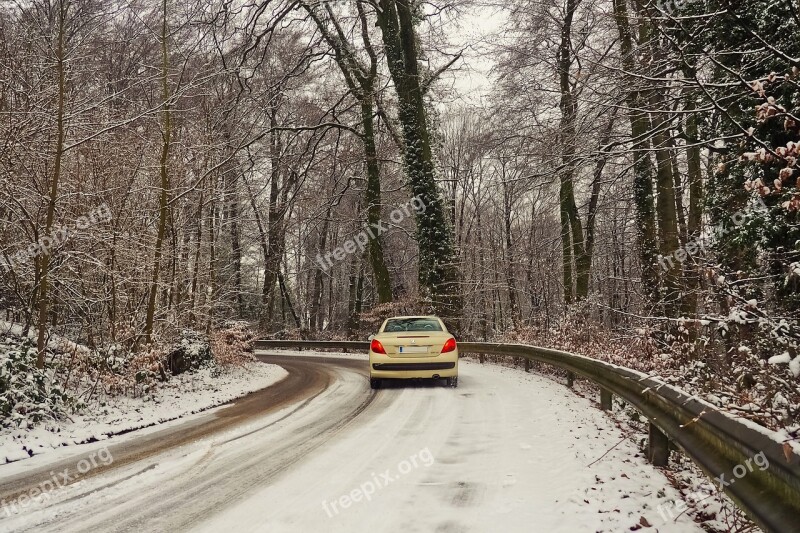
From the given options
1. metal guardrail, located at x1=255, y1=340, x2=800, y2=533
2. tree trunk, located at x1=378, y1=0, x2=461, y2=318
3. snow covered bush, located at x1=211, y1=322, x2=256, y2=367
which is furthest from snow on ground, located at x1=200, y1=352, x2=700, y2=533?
tree trunk, located at x1=378, y1=0, x2=461, y2=318

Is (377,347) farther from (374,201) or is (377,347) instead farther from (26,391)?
(374,201)

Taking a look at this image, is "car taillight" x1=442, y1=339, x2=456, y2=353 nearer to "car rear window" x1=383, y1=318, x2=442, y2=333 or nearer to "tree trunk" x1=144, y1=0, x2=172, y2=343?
"car rear window" x1=383, y1=318, x2=442, y2=333

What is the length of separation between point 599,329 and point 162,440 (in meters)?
10.5

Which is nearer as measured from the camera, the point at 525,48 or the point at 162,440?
the point at 162,440

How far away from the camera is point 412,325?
12.0m

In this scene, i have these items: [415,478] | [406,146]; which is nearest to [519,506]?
[415,478]

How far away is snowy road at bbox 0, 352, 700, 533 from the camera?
403 centimetres

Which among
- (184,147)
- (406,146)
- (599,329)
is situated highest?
(406,146)

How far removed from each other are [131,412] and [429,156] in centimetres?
1470

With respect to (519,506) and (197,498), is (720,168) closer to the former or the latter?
(519,506)

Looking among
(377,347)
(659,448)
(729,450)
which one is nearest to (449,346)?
(377,347)

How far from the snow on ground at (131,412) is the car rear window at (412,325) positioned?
Answer: 3.51m

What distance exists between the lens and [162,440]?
6996mm

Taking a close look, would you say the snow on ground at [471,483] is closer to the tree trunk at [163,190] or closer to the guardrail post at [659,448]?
the guardrail post at [659,448]
